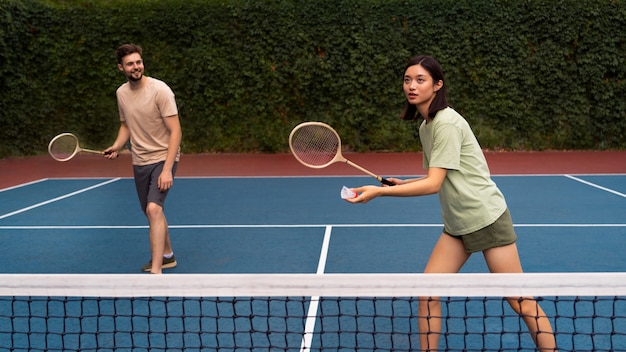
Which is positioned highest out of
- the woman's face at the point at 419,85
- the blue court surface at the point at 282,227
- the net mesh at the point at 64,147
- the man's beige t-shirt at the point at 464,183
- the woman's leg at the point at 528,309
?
the woman's face at the point at 419,85

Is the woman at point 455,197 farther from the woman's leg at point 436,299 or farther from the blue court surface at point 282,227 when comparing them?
the blue court surface at point 282,227

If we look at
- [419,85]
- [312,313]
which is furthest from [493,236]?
[312,313]

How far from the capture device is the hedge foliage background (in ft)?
44.7

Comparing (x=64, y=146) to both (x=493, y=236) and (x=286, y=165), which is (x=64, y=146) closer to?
(x=493, y=236)

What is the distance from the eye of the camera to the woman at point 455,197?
2871 mm

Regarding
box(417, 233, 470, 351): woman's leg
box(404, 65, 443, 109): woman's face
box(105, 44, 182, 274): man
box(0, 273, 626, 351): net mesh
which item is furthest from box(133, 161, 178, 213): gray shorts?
box(404, 65, 443, 109): woman's face

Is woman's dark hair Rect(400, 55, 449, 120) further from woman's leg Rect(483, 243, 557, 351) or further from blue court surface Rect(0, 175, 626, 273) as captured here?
blue court surface Rect(0, 175, 626, 273)

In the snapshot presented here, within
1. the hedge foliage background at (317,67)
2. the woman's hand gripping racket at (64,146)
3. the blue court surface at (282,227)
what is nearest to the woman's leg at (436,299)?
the blue court surface at (282,227)

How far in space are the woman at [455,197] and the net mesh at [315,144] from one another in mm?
763

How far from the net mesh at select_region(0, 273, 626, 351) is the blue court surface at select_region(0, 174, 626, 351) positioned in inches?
1.5

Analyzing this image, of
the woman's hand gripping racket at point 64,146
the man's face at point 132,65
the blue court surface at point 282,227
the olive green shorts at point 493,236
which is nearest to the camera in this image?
the olive green shorts at point 493,236

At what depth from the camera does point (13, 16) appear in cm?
1362

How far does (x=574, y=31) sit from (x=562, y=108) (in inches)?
58.2

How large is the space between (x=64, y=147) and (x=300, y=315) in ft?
9.47
